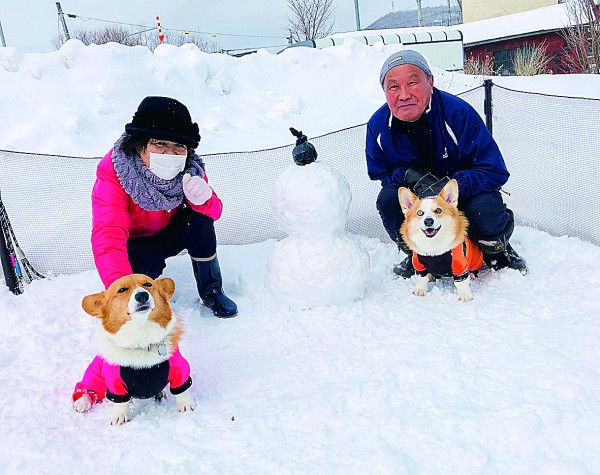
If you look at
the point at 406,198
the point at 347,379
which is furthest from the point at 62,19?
the point at 347,379

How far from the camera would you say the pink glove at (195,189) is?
254 centimetres

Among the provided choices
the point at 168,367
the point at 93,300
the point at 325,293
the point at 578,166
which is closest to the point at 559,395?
the point at 325,293

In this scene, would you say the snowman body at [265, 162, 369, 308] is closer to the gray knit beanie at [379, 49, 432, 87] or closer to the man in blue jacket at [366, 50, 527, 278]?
the man in blue jacket at [366, 50, 527, 278]

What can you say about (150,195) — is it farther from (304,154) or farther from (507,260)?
(507,260)

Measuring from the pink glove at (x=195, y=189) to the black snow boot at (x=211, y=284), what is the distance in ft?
1.40

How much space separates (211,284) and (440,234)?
135 centimetres

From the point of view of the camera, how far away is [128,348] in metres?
1.81

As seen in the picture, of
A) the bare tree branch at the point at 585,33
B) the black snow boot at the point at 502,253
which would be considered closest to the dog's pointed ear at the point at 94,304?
the black snow boot at the point at 502,253

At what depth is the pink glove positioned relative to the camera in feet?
8.35

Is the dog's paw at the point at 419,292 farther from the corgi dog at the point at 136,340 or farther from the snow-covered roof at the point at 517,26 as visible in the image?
the snow-covered roof at the point at 517,26

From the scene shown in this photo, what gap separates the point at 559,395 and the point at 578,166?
2.39 m

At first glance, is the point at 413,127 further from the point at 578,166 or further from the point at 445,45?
the point at 445,45

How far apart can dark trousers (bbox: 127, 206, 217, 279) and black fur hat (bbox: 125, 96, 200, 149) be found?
1.79 ft

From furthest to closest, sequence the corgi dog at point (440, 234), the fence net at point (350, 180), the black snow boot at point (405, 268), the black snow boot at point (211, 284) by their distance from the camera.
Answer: the fence net at point (350, 180) → the black snow boot at point (405, 268) → the black snow boot at point (211, 284) → the corgi dog at point (440, 234)
